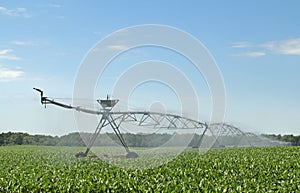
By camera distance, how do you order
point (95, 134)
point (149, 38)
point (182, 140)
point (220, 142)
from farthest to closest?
1. point (220, 142)
2. point (182, 140)
3. point (95, 134)
4. point (149, 38)

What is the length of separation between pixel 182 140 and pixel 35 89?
16.0 m

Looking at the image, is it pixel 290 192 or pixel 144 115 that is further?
pixel 144 115

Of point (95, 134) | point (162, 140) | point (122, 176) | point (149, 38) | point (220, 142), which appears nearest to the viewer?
point (122, 176)

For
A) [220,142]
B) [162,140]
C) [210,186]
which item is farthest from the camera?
[220,142]

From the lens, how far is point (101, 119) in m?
31.9

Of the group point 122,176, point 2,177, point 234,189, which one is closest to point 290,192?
point 234,189

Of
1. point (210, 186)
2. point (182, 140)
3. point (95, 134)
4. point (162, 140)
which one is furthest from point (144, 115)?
point (210, 186)

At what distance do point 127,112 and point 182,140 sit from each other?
9.52 metres

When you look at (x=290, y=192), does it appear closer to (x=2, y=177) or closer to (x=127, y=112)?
(x=2, y=177)

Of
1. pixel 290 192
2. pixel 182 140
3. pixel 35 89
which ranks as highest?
pixel 35 89

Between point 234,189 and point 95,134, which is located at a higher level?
point 95,134

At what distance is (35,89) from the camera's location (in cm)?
2920

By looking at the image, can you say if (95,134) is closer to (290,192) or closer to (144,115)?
(144,115)

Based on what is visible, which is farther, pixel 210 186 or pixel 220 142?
pixel 220 142
